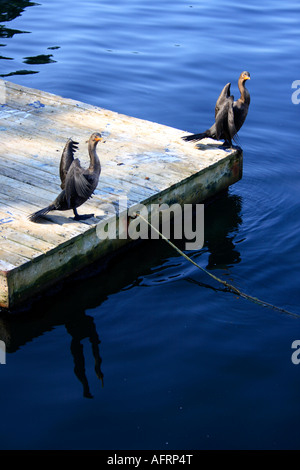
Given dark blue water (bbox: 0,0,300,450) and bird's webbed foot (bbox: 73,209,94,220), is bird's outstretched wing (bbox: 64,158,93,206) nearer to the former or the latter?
bird's webbed foot (bbox: 73,209,94,220)

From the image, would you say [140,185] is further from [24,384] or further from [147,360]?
[24,384]

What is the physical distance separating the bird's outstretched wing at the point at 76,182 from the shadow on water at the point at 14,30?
7.01m

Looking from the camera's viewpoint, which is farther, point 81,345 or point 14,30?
point 14,30

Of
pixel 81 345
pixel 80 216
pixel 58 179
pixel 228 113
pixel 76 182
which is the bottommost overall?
pixel 81 345

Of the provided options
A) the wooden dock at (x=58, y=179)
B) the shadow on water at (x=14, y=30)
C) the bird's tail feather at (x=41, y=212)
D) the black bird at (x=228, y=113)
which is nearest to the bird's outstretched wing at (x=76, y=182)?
the bird's tail feather at (x=41, y=212)

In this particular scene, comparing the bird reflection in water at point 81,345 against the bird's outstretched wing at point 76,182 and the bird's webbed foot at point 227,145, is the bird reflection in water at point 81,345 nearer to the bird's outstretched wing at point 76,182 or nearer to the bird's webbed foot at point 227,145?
the bird's outstretched wing at point 76,182

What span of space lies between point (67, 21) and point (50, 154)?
357 inches

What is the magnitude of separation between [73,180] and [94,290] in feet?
3.83

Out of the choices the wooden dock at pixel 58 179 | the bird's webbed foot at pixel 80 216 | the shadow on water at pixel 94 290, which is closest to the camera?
the shadow on water at pixel 94 290

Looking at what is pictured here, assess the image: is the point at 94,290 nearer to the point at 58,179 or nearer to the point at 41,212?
the point at 41,212

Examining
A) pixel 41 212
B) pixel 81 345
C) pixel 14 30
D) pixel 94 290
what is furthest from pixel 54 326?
pixel 14 30

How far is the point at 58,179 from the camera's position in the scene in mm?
7492

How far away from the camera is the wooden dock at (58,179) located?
20.8 ft

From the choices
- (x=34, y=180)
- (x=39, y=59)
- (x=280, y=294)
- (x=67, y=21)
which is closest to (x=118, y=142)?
(x=34, y=180)
